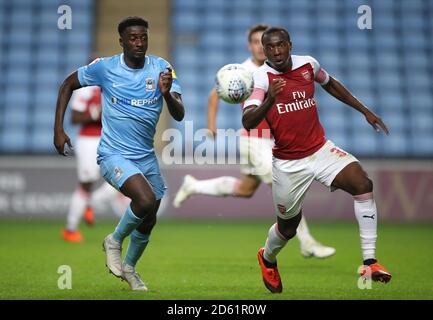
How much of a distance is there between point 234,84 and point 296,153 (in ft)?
2.76

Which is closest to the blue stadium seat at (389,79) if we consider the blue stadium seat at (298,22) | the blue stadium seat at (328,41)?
the blue stadium seat at (328,41)

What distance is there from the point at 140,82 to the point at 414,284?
2.82 metres

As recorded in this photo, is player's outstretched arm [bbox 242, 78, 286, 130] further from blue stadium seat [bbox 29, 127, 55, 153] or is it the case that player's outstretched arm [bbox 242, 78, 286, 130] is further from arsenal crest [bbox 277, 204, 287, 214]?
blue stadium seat [bbox 29, 127, 55, 153]

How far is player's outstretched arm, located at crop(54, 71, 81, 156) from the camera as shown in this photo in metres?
6.34

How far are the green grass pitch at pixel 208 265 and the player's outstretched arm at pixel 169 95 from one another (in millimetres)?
1397

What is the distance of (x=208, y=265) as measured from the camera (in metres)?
8.54

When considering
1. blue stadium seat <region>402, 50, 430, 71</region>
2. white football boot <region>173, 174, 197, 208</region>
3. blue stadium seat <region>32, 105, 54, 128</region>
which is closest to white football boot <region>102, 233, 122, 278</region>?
white football boot <region>173, 174, 197, 208</region>

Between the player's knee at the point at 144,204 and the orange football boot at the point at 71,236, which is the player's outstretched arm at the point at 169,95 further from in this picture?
the orange football boot at the point at 71,236

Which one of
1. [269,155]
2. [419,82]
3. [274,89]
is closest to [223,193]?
[269,155]

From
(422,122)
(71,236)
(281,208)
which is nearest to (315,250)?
(281,208)

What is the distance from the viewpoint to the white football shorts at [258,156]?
30.4 ft

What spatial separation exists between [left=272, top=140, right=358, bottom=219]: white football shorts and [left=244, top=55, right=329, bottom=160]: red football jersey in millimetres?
60

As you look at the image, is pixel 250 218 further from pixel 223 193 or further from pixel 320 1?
pixel 320 1

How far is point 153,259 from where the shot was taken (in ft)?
29.7
